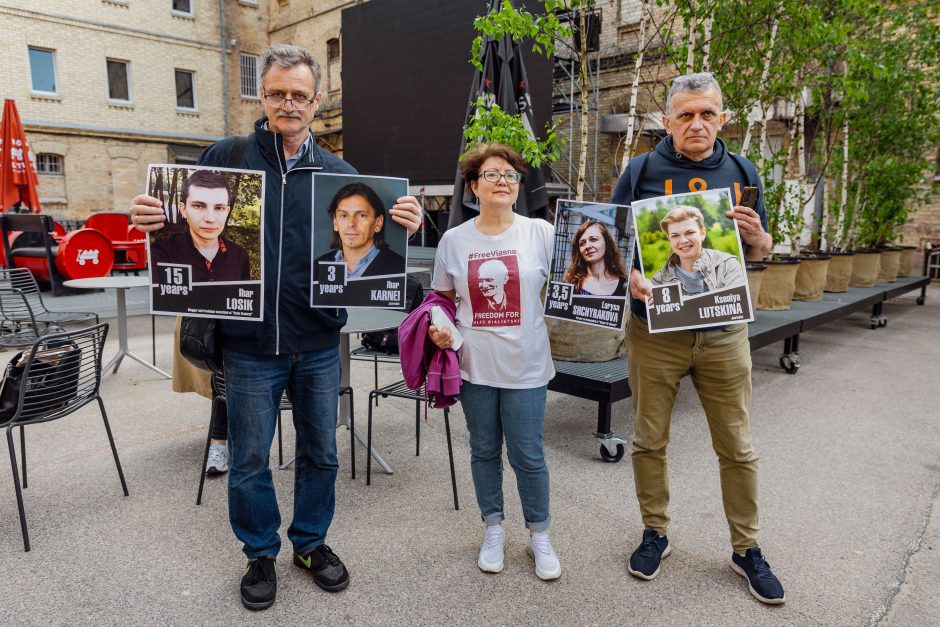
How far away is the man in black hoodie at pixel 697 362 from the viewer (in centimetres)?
233

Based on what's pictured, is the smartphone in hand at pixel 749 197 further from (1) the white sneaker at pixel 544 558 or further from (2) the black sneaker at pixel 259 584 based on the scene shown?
(2) the black sneaker at pixel 259 584

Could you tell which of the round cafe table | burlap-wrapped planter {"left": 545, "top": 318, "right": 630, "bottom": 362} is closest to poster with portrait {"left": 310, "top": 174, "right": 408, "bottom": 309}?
burlap-wrapped planter {"left": 545, "top": 318, "right": 630, "bottom": 362}

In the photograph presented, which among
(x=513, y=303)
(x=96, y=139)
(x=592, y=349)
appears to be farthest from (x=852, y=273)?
(x=96, y=139)

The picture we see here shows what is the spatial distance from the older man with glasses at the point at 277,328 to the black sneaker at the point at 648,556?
4.00ft

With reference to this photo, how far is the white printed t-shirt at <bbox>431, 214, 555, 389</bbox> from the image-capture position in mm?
2443

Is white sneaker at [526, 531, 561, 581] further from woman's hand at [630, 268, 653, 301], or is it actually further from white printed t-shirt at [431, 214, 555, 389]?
woman's hand at [630, 268, 653, 301]

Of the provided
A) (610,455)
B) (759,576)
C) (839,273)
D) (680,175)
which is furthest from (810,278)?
(680,175)

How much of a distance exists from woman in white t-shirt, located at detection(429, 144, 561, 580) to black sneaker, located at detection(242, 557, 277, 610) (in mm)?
968

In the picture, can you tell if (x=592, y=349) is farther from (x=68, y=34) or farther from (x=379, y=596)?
(x=68, y=34)

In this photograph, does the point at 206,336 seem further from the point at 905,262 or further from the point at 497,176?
the point at 905,262

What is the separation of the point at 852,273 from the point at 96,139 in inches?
933

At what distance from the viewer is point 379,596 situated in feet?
8.24

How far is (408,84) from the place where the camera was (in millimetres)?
18609

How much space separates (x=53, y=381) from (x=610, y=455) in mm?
3105
